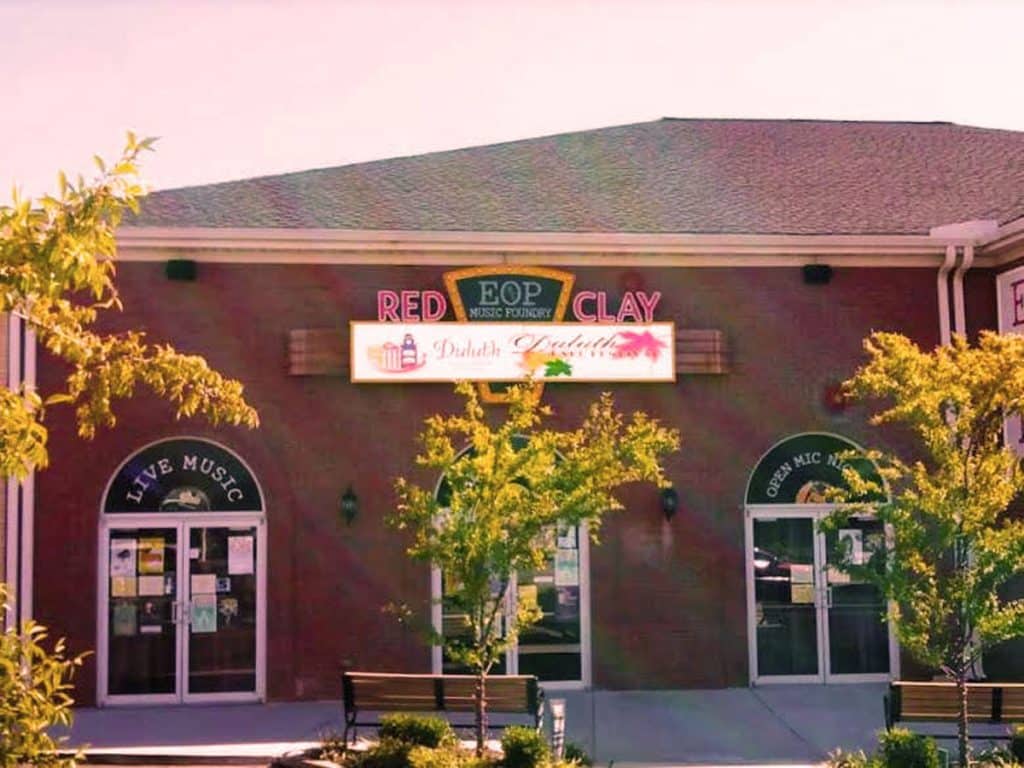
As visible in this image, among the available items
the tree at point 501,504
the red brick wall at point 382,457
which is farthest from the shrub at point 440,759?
the red brick wall at point 382,457

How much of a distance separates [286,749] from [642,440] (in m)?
4.80

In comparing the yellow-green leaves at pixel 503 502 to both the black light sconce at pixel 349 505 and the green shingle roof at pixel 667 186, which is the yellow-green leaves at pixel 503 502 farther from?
the green shingle roof at pixel 667 186

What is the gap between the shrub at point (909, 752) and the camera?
9766mm

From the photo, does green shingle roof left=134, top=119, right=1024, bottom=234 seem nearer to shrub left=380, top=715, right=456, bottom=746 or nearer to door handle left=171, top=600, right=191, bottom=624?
door handle left=171, top=600, right=191, bottom=624

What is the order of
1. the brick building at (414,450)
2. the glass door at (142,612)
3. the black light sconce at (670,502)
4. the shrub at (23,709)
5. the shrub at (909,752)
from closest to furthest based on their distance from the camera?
the shrub at (23,709) → the shrub at (909,752) → the glass door at (142,612) → the brick building at (414,450) → the black light sconce at (670,502)

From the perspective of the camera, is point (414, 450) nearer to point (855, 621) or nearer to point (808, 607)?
point (808, 607)

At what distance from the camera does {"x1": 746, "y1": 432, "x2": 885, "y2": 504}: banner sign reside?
15633mm

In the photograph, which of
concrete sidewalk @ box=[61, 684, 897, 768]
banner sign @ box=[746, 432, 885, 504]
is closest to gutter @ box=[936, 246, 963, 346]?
banner sign @ box=[746, 432, 885, 504]

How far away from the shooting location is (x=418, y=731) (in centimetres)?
1084

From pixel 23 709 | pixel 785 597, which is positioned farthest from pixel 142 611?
pixel 23 709

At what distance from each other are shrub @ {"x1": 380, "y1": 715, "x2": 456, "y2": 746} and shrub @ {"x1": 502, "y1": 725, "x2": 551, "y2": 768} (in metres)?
0.91

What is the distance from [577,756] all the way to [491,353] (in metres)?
5.69

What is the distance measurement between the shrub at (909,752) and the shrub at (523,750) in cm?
287

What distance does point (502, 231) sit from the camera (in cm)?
1529
